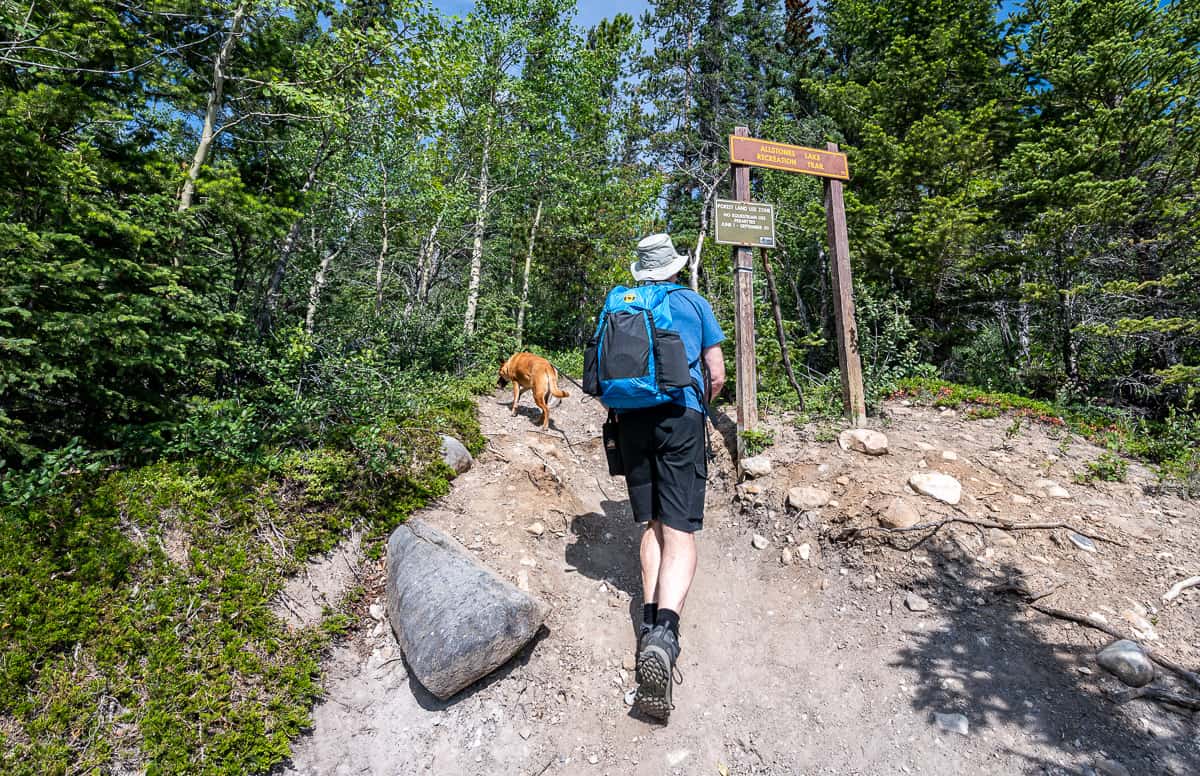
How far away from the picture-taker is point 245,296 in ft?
15.8

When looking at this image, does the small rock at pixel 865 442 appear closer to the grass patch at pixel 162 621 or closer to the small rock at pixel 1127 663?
the small rock at pixel 1127 663

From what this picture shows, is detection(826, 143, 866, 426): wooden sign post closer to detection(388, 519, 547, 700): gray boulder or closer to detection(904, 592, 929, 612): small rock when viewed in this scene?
detection(904, 592, 929, 612): small rock

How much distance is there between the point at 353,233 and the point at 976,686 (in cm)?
1339

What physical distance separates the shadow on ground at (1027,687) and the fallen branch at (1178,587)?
0.57 m

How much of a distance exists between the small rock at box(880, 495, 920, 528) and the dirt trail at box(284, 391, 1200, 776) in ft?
0.31

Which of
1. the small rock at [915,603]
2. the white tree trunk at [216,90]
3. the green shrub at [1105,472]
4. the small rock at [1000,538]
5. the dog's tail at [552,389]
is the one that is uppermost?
the white tree trunk at [216,90]

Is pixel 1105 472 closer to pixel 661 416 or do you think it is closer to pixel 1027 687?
pixel 1027 687

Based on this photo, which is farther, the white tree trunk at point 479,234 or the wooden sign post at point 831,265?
the white tree trunk at point 479,234

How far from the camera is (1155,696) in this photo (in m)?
2.29

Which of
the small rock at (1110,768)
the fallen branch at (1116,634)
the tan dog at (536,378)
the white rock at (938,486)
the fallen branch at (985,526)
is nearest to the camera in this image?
the small rock at (1110,768)

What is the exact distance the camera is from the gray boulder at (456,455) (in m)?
4.81

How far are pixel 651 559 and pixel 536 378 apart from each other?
4414mm

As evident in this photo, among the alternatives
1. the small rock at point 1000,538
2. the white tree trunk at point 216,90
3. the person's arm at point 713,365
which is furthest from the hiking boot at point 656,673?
the white tree trunk at point 216,90

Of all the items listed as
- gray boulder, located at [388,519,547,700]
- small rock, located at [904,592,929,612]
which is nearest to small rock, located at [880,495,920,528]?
small rock, located at [904,592,929,612]
